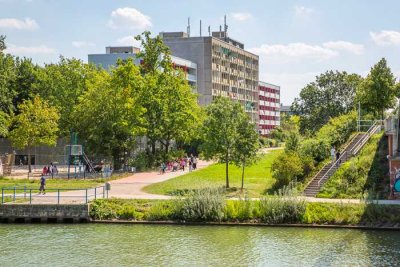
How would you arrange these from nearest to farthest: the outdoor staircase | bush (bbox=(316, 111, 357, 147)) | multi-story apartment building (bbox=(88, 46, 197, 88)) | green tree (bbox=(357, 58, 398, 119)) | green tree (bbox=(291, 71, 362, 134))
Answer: the outdoor staircase < bush (bbox=(316, 111, 357, 147)) < green tree (bbox=(357, 58, 398, 119)) < green tree (bbox=(291, 71, 362, 134)) < multi-story apartment building (bbox=(88, 46, 197, 88))

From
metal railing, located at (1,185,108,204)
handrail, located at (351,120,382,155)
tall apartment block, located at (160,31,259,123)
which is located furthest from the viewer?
tall apartment block, located at (160,31,259,123)

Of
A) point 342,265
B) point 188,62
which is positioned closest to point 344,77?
point 188,62

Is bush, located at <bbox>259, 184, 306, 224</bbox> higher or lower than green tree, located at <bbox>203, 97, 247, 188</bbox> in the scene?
lower

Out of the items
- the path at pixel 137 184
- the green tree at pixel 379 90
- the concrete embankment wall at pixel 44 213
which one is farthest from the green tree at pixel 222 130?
Answer: the green tree at pixel 379 90

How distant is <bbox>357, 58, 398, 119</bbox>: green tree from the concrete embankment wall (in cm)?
4671

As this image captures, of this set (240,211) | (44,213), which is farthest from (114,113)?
(240,211)

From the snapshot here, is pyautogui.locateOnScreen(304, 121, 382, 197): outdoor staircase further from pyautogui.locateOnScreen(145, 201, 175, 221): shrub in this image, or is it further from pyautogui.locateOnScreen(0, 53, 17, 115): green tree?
pyautogui.locateOnScreen(0, 53, 17, 115): green tree

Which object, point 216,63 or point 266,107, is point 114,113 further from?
point 266,107

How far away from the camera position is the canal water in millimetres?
34375

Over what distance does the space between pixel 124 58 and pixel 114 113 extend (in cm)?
4438

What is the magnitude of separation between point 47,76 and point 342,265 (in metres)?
71.5

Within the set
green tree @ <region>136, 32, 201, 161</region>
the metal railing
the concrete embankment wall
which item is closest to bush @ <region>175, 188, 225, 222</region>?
the concrete embankment wall

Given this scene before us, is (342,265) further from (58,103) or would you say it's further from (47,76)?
(47,76)

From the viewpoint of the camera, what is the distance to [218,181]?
6462 cm
